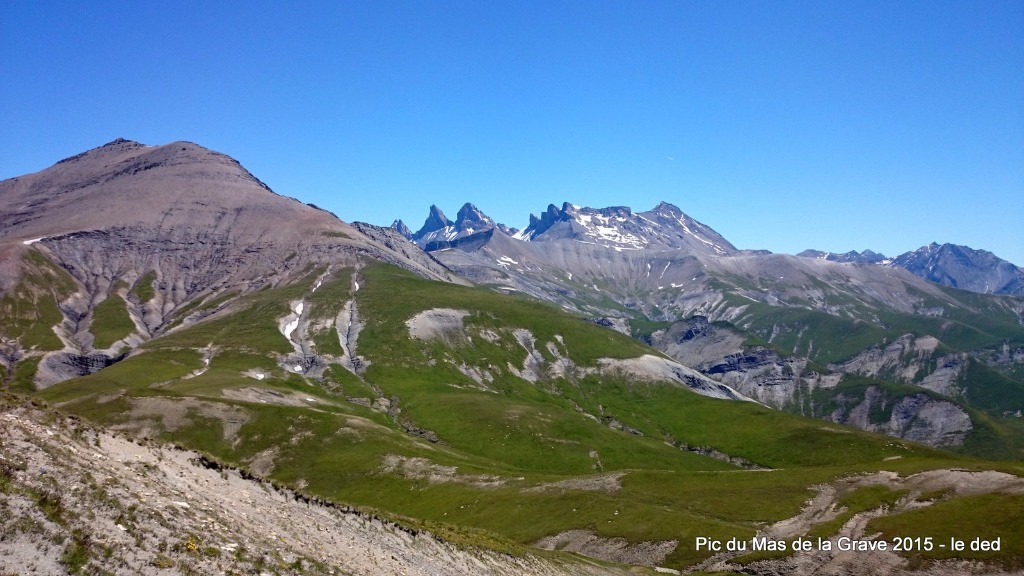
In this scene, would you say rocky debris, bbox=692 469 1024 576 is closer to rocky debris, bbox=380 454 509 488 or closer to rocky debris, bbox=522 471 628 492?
rocky debris, bbox=522 471 628 492

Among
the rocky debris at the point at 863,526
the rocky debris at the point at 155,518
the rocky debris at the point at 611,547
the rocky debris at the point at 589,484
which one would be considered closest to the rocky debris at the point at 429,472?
the rocky debris at the point at 589,484

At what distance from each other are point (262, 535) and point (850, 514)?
104648 millimetres

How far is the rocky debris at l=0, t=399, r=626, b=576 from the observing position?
2258 centimetres

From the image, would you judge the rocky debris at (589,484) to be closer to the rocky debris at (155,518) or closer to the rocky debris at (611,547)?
the rocky debris at (611,547)

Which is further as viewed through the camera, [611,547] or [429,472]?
[429,472]

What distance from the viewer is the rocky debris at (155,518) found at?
22.6m

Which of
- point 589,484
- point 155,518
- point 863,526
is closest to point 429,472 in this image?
point 589,484

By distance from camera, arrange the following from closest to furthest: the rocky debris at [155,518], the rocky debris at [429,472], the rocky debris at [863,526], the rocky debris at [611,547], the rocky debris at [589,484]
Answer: the rocky debris at [155,518] < the rocky debris at [863,526] < the rocky debris at [611,547] < the rocky debris at [589,484] < the rocky debris at [429,472]

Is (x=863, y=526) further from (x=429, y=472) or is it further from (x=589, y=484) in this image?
(x=429, y=472)

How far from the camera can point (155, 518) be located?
27203mm

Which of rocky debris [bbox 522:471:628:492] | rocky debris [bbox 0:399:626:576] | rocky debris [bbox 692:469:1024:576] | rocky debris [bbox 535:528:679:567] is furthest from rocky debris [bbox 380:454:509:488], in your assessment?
rocky debris [bbox 0:399:626:576]

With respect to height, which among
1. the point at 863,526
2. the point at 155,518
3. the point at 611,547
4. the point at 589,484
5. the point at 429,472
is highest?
the point at 155,518

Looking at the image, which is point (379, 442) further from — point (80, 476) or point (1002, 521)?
point (80, 476)

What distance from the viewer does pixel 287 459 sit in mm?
161750
